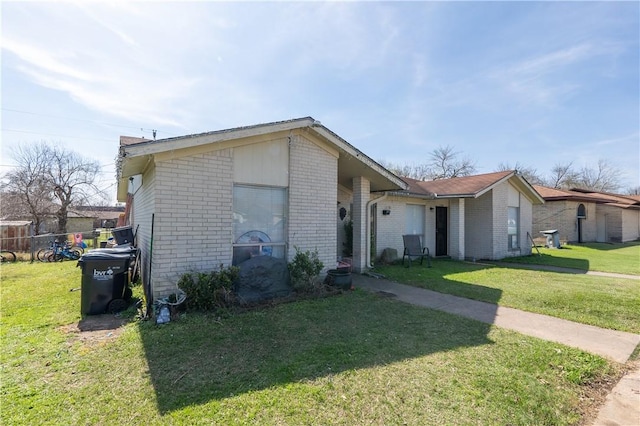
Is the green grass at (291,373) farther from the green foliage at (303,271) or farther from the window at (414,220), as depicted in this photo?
the window at (414,220)

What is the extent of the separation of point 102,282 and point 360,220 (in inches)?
260

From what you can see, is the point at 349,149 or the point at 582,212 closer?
the point at 349,149

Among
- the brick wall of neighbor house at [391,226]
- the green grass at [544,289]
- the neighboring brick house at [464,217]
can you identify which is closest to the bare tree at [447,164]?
the neighboring brick house at [464,217]

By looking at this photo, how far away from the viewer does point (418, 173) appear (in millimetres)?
45156

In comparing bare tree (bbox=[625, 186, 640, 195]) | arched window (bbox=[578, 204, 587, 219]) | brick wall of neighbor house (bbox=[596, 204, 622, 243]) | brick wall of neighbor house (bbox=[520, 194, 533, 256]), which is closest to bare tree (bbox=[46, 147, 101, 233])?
brick wall of neighbor house (bbox=[520, 194, 533, 256])

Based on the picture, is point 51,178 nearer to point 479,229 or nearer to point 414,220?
point 414,220

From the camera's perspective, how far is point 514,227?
1464 centimetres

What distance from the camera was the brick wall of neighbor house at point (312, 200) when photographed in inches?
276

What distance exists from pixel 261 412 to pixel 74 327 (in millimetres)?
3994

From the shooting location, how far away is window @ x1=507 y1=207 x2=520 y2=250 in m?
14.5

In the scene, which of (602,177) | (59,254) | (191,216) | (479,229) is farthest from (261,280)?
(602,177)

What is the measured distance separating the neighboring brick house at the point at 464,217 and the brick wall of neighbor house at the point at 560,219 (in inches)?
349

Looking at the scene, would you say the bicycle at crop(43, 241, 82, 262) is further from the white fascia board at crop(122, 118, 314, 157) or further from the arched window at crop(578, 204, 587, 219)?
the arched window at crop(578, 204, 587, 219)

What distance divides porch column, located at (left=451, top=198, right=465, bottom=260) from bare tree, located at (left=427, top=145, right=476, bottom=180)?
106ft
